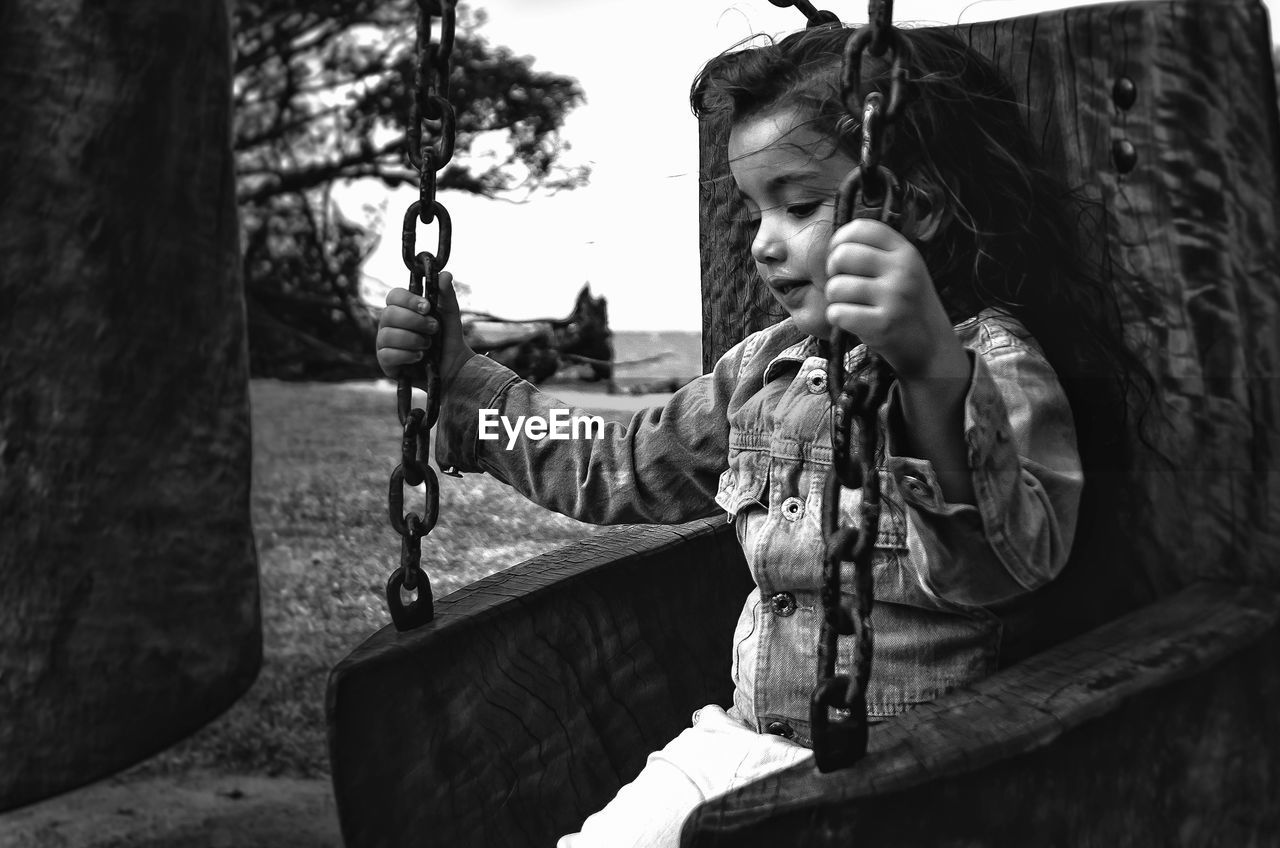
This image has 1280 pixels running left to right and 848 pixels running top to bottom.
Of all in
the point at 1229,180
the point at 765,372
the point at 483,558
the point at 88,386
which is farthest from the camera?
the point at 483,558

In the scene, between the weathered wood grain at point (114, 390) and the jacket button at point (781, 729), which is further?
the weathered wood grain at point (114, 390)

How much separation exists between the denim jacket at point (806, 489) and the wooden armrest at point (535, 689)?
0.33 ft

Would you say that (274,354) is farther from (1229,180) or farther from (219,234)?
(1229,180)

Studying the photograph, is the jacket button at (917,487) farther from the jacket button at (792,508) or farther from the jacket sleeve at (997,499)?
the jacket button at (792,508)

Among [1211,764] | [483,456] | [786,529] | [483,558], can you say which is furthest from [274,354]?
[1211,764]

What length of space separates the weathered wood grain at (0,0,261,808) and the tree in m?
2.13

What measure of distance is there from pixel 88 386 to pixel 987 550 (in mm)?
1168

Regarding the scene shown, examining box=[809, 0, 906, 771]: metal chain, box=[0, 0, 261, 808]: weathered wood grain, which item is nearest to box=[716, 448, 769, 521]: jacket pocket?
box=[809, 0, 906, 771]: metal chain

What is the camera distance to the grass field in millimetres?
2314

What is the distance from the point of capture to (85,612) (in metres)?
1.62

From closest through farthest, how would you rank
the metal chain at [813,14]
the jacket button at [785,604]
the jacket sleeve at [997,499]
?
the jacket sleeve at [997,499] < the jacket button at [785,604] < the metal chain at [813,14]

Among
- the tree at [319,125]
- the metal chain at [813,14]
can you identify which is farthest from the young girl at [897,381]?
the tree at [319,125]

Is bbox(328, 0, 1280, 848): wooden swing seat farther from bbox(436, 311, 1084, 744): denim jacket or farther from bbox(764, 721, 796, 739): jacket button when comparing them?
bbox(764, 721, 796, 739): jacket button

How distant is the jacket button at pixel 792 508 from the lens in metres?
1.06
